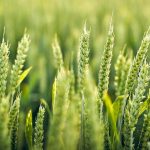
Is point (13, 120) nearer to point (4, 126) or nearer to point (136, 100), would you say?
point (4, 126)

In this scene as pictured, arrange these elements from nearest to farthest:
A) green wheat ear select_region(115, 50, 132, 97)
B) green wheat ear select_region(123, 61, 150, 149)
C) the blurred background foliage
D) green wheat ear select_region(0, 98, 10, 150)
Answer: green wheat ear select_region(0, 98, 10, 150) < green wheat ear select_region(123, 61, 150, 149) < green wheat ear select_region(115, 50, 132, 97) < the blurred background foliage

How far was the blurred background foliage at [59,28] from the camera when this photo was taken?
83.7 inches

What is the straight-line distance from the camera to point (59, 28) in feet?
10.8

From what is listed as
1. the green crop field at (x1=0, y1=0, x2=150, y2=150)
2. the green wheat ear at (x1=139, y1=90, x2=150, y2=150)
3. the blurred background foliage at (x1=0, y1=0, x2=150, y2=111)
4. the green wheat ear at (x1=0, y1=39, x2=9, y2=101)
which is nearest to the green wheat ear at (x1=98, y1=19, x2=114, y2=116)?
the green crop field at (x1=0, y1=0, x2=150, y2=150)

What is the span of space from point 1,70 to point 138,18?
271 centimetres

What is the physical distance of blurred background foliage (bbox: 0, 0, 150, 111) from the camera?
213 cm

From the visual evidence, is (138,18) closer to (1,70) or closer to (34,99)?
(34,99)

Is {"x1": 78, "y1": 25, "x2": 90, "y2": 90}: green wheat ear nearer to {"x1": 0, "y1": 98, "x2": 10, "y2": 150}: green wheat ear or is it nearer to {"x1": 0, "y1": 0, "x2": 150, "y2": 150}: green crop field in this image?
{"x1": 0, "y1": 0, "x2": 150, "y2": 150}: green crop field

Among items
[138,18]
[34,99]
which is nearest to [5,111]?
[34,99]

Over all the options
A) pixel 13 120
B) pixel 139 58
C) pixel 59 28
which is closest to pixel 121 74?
pixel 139 58

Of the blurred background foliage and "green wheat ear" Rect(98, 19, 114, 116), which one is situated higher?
the blurred background foliage

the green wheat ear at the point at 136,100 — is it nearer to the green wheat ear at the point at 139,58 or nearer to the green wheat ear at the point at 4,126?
the green wheat ear at the point at 139,58

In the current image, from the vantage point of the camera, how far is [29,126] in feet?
3.33

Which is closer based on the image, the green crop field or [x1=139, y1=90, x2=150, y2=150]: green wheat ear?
the green crop field
